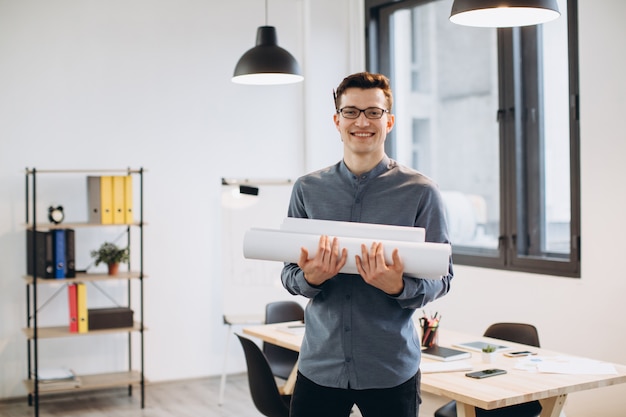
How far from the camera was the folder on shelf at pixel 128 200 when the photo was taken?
213 inches

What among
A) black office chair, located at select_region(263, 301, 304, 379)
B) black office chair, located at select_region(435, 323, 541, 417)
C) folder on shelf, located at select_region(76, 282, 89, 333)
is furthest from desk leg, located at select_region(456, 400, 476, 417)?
folder on shelf, located at select_region(76, 282, 89, 333)

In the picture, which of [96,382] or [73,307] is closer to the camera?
[73,307]

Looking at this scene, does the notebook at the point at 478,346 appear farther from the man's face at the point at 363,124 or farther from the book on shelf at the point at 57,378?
the book on shelf at the point at 57,378

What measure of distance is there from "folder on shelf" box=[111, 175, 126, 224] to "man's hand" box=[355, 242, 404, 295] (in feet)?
12.1

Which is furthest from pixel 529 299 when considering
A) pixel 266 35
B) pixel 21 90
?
pixel 21 90

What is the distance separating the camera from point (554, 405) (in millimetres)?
3117

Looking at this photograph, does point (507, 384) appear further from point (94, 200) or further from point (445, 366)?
point (94, 200)

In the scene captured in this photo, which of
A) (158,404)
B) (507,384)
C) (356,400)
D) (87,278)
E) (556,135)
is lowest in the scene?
(158,404)

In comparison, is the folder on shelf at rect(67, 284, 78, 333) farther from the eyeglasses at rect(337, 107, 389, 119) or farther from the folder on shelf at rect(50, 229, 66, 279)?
the eyeglasses at rect(337, 107, 389, 119)

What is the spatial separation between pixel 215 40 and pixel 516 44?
2.40m

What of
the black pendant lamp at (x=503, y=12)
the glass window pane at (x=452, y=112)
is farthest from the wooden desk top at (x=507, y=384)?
the glass window pane at (x=452, y=112)

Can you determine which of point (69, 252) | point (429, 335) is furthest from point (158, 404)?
point (429, 335)

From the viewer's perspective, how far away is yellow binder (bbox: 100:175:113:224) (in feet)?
17.6

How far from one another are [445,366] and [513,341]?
2.56 feet
